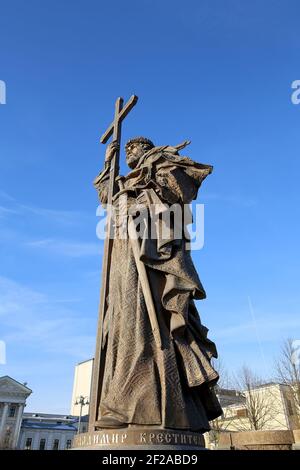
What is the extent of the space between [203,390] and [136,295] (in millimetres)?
1628

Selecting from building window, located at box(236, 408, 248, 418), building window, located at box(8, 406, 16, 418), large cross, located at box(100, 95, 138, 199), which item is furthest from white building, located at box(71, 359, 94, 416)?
large cross, located at box(100, 95, 138, 199)

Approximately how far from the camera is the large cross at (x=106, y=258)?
535 centimetres

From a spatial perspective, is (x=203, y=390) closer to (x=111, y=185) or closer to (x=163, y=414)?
(x=163, y=414)

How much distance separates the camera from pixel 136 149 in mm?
7836

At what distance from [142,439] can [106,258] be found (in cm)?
308

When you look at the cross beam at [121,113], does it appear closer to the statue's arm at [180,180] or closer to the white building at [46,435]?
the statue's arm at [180,180]

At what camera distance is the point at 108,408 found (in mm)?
4906

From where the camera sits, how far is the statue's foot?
4742 millimetres

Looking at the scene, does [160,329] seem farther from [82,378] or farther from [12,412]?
[12,412]

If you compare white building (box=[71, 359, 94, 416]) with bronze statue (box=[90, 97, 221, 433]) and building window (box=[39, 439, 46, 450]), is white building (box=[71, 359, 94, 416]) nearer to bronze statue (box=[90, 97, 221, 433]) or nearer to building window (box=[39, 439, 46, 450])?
building window (box=[39, 439, 46, 450])

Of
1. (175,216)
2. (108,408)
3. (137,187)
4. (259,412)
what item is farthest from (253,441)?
(259,412)

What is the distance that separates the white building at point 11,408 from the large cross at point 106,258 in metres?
59.1

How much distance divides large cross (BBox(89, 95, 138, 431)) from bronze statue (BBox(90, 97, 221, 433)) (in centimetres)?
2

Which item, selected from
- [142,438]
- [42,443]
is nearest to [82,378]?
[42,443]
